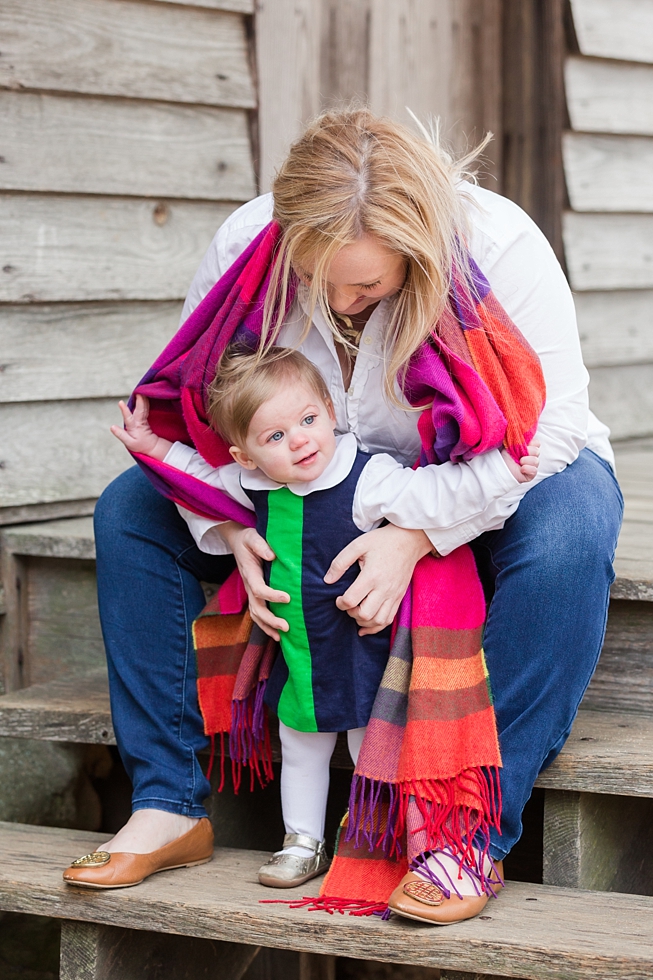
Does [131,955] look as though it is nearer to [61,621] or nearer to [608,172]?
[61,621]

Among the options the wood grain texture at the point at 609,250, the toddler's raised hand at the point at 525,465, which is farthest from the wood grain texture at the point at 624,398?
the toddler's raised hand at the point at 525,465

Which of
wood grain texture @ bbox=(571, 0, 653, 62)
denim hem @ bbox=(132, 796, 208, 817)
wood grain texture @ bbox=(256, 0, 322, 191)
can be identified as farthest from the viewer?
wood grain texture @ bbox=(571, 0, 653, 62)

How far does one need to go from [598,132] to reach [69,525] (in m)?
1.88

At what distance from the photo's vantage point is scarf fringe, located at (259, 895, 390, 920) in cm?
145

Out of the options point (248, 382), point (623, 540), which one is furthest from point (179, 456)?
point (623, 540)

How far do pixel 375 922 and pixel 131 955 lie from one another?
442 mm

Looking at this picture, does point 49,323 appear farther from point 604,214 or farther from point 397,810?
point 604,214

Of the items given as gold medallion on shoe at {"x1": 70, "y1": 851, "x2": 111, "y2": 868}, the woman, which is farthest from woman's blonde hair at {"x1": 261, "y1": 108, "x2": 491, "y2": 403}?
gold medallion on shoe at {"x1": 70, "y1": 851, "x2": 111, "y2": 868}

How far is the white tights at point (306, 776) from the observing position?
163 cm

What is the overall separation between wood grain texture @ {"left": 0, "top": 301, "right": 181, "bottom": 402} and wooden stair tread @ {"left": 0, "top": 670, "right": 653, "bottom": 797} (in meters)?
0.62

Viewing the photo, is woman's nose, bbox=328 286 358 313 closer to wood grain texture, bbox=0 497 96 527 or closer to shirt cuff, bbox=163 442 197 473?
shirt cuff, bbox=163 442 197 473

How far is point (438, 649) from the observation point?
1.54 metres

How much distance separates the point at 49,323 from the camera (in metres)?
2.32

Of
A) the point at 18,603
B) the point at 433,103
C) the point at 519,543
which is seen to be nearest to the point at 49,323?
the point at 18,603
